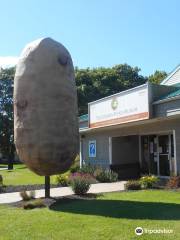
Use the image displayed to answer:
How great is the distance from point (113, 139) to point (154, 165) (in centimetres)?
333

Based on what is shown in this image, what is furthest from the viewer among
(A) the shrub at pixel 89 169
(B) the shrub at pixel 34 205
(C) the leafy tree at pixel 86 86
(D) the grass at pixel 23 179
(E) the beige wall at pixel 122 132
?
(C) the leafy tree at pixel 86 86

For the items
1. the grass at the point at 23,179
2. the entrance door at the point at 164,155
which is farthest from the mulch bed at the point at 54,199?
the grass at the point at 23,179

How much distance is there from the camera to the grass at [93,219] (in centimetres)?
794

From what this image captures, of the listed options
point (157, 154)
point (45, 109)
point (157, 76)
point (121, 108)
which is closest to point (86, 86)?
point (157, 76)

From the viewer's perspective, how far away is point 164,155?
20.6 m

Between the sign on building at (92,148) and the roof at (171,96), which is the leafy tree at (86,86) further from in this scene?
the roof at (171,96)

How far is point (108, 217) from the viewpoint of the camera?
957 centimetres

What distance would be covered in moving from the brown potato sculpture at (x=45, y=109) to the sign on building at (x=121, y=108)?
6.41m

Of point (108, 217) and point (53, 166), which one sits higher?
point (53, 166)

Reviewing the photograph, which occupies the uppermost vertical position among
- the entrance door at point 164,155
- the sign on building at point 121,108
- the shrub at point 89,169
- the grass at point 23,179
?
the sign on building at point 121,108

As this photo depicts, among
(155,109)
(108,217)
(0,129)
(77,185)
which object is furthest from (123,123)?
(0,129)

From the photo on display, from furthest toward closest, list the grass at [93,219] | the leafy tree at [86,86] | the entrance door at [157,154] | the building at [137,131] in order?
the leafy tree at [86,86] → the entrance door at [157,154] → the building at [137,131] → the grass at [93,219]

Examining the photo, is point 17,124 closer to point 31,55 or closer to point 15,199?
point 31,55

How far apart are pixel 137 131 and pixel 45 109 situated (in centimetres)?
1045
